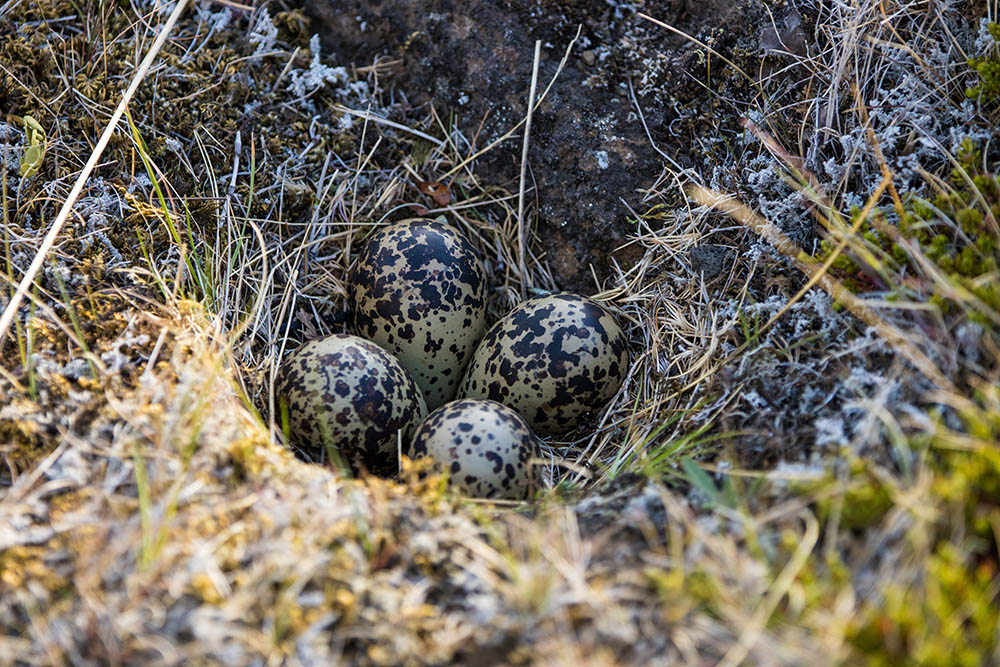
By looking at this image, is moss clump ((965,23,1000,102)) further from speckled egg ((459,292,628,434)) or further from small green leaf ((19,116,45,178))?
small green leaf ((19,116,45,178))

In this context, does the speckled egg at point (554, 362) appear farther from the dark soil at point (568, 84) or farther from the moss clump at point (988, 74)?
the moss clump at point (988, 74)

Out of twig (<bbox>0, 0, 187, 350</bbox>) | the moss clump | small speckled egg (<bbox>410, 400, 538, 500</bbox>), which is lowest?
small speckled egg (<bbox>410, 400, 538, 500</bbox>)

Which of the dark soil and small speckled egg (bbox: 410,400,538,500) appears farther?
the dark soil

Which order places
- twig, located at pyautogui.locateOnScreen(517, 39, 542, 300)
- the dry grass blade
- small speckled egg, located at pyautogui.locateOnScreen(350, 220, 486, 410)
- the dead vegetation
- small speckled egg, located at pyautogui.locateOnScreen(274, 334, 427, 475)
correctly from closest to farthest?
the dead vegetation < the dry grass blade < small speckled egg, located at pyautogui.locateOnScreen(274, 334, 427, 475) < small speckled egg, located at pyautogui.locateOnScreen(350, 220, 486, 410) < twig, located at pyautogui.locateOnScreen(517, 39, 542, 300)

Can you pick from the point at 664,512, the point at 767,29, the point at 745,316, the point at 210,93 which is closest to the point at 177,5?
the point at 210,93

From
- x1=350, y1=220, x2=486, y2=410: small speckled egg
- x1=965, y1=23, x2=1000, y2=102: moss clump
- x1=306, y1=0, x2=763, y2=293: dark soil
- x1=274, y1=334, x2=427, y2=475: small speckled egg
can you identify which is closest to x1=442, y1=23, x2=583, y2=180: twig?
x1=306, y1=0, x2=763, y2=293: dark soil

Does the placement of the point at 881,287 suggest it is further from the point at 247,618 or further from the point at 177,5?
the point at 177,5
